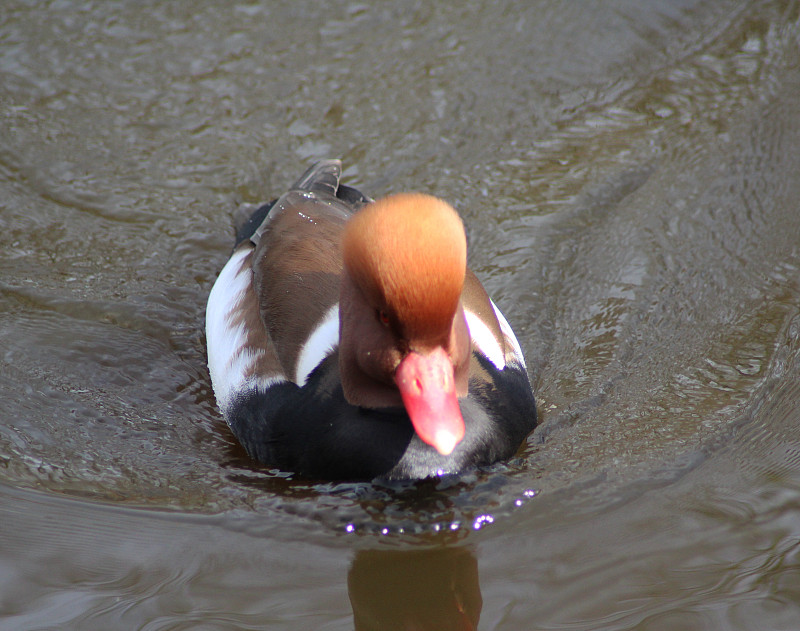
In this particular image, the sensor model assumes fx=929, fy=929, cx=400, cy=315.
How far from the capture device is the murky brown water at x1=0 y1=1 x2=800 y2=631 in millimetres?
2983

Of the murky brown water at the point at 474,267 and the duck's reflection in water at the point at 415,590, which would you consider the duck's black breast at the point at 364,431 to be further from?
the duck's reflection in water at the point at 415,590

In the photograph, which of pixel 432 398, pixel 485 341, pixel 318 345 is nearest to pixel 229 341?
pixel 318 345

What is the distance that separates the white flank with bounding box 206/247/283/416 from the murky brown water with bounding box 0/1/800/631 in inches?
6.6

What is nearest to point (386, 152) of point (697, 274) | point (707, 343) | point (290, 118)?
point (290, 118)

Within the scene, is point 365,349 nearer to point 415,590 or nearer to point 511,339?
point 415,590

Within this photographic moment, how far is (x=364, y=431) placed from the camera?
3.27m

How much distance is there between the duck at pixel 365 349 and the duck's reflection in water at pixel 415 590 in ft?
0.98

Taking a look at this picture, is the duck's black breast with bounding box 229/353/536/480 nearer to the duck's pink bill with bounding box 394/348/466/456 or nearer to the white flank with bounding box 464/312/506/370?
the white flank with bounding box 464/312/506/370

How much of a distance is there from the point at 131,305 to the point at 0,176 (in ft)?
5.23

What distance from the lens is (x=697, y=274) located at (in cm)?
471

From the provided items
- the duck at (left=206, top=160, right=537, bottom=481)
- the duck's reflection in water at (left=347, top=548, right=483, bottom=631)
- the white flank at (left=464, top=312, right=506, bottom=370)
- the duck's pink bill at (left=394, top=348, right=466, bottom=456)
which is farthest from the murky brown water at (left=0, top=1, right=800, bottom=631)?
the duck's pink bill at (left=394, top=348, right=466, bottom=456)

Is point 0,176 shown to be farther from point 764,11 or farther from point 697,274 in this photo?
point 764,11

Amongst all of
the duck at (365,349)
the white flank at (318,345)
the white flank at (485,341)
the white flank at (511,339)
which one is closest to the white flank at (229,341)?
the duck at (365,349)

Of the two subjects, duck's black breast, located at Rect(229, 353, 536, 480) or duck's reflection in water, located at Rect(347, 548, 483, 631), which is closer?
duck's reflection in water, located at Rect(347, 548, 483, 631)
